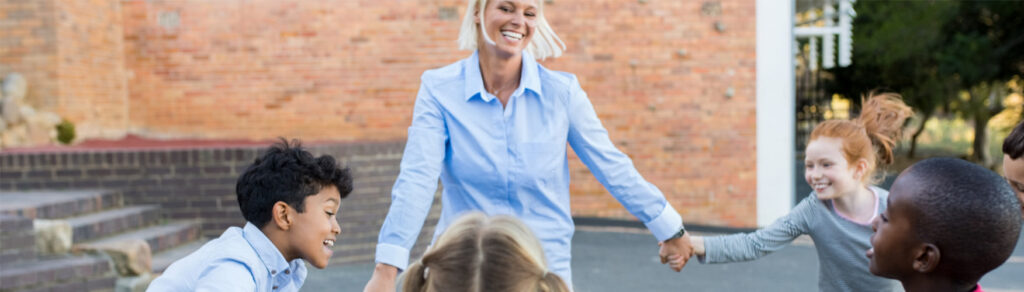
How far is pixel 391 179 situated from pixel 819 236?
5.34 metres

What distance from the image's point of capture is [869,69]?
24125 mm

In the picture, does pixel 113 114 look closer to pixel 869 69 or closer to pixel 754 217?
pixel 754 217

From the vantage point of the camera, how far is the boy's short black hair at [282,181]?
2.53 m

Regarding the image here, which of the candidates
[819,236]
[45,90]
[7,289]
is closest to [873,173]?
[819,236]

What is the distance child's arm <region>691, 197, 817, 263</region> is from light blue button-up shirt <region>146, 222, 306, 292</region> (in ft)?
4.89

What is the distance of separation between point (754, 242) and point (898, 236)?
1324 millimetres

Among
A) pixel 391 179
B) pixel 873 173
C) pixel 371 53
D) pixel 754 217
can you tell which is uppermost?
pixel 371 53

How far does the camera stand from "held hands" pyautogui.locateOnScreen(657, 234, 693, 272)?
3152 millimetres

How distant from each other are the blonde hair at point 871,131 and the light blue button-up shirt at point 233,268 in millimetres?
1960

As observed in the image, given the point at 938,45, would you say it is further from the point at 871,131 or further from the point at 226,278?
the point at 226,278

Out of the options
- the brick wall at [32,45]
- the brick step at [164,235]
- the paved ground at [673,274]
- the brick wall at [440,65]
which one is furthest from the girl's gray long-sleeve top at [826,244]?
the brick wall at [32,45]

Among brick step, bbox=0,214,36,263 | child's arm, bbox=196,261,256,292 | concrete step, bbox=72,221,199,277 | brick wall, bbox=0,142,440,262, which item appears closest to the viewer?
child's arm, bbox=196,261,256,292

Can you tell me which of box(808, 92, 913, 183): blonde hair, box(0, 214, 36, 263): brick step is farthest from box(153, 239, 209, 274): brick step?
box(808, 92, 913, 183): blonde hair

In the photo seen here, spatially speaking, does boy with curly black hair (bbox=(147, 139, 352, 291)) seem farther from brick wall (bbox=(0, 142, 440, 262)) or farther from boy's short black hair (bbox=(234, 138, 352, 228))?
brick wall (bbox=(0, 142, 440, 262))
